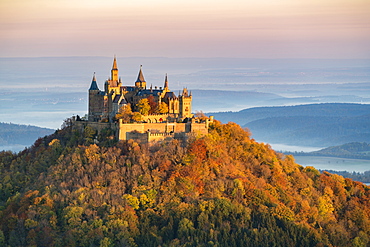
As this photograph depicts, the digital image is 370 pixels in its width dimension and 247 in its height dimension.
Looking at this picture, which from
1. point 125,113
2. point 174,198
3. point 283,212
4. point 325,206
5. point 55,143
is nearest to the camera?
point 174,198

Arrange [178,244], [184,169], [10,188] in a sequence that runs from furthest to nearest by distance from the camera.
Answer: [10,188] → [184,169] → [178,244]

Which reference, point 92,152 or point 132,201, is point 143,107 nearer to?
point 92,152

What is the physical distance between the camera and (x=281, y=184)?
253ft

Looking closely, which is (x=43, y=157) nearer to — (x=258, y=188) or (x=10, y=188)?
(x=10, y=188)

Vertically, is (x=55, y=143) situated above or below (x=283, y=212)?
above

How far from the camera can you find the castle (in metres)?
77.6

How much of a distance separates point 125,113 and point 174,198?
450 inches

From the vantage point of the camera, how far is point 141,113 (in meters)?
79.8

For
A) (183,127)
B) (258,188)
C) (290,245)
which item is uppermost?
(183,127)

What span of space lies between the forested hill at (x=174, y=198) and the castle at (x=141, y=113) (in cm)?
145

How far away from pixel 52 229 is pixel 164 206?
368 inches

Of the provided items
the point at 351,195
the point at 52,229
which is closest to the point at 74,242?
the point at 52,229

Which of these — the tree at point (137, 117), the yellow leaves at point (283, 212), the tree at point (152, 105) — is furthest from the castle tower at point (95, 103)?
the yellow leaves at point (283, 212)

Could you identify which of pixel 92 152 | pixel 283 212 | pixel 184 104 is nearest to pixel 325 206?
pixel 283 212
